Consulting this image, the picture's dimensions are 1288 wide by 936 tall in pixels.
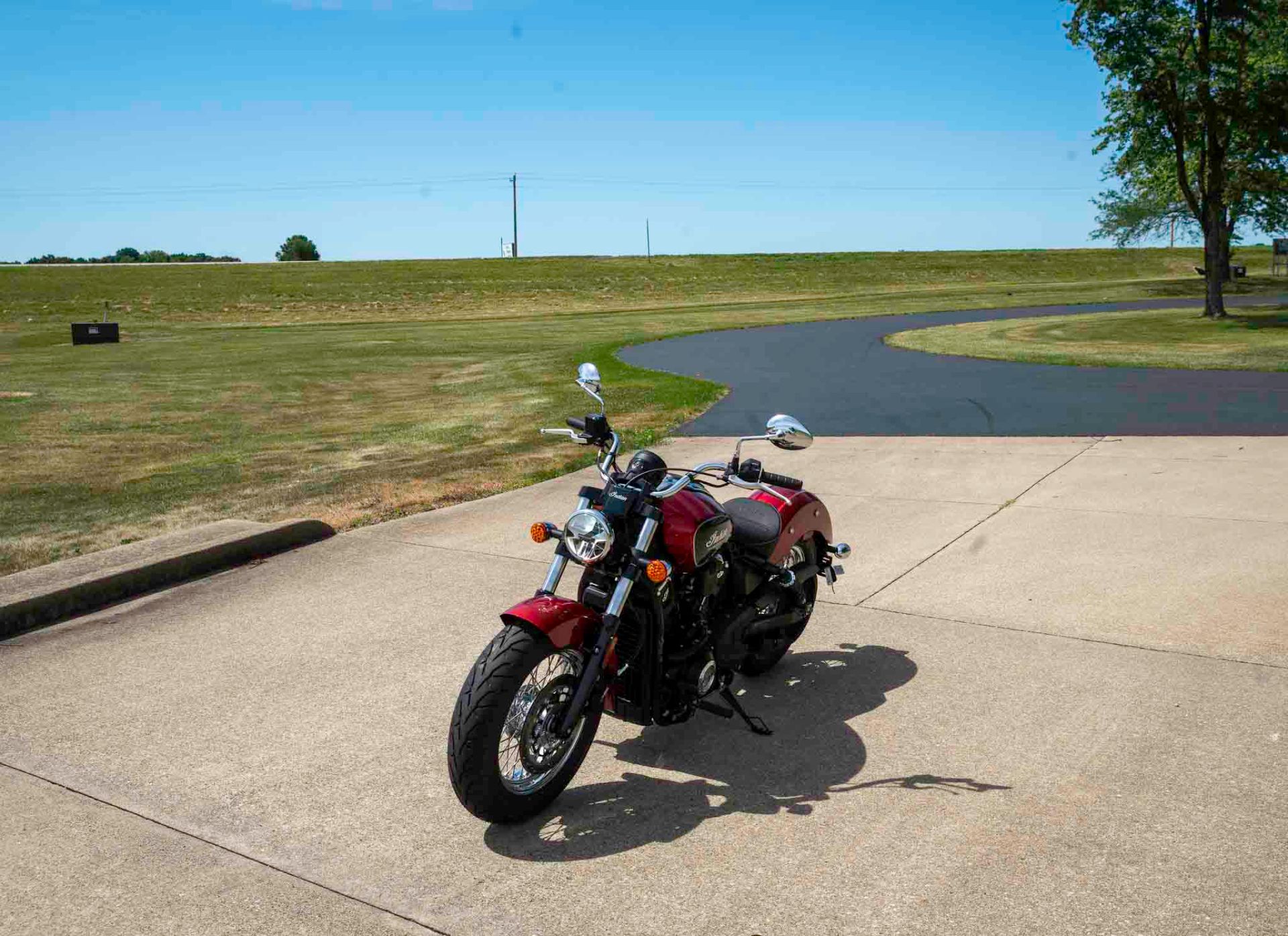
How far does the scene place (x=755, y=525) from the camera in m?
5.11

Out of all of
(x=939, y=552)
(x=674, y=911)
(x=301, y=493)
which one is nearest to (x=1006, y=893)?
(x=674, y=911)

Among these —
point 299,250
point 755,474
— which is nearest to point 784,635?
point 755,474

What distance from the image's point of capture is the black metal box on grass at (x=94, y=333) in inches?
1347

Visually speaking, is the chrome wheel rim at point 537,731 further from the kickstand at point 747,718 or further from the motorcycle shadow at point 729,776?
the kickstand at point 747,718

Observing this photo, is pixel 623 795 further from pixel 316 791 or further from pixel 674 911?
pixel 316 791

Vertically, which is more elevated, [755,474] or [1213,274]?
[1213,274]

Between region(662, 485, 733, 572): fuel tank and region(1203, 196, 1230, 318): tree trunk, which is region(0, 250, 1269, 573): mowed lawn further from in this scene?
region(1203, 196, 1230, 318): tree trunk

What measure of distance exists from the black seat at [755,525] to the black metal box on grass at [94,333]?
111ft

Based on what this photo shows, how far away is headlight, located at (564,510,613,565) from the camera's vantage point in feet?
13.0

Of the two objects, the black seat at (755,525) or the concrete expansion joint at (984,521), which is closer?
the black seat at (755,525)

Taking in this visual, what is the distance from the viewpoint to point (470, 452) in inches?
468

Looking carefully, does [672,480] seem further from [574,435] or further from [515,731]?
[515,731]

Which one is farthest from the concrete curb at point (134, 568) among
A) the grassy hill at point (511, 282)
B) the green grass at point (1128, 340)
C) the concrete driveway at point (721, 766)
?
the grassy hill at point (511, 282)

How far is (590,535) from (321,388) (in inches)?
658
